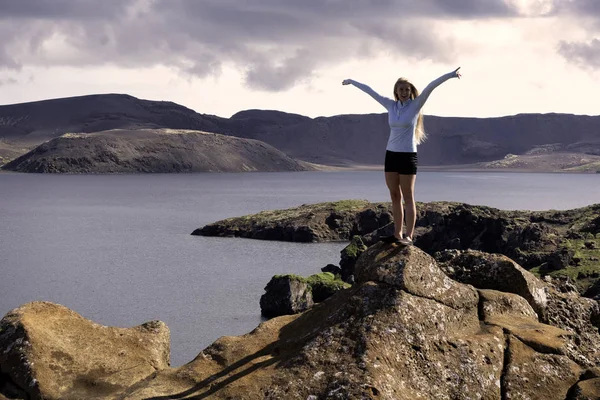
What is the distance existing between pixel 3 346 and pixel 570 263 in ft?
196

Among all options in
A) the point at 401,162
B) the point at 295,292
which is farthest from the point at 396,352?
the point at 295,292

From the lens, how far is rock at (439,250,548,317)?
746 inches

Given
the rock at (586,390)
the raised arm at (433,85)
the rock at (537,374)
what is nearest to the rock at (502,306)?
the rock at (537,374)

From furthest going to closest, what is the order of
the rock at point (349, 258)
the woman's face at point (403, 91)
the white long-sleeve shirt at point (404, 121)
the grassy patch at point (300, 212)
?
the grassy patch at point (300, 212), the rock at point (349, 258), the woman's face at point (403, 91), the white long-sleeve shirt at point (404, 121)

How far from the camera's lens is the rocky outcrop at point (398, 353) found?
1515 cm

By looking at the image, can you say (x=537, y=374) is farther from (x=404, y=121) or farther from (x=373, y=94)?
(x=373, y=94)

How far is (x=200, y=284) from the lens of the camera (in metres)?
91.2

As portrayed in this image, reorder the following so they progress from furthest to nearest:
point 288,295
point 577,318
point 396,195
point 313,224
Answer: point 313,224, point 288,295, point 577,318, point 396,195

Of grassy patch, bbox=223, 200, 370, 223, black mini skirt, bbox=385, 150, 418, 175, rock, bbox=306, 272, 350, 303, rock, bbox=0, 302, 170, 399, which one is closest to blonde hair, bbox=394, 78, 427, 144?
black mini skirt, bbox=385, 150, 418, 175

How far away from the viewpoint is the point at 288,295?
67.5 m

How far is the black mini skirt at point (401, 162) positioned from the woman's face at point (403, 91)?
3.90 feet

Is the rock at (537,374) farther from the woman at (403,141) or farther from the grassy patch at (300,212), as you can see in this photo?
the grassy patch at (300,212)

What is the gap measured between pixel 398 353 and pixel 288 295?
52367 mm

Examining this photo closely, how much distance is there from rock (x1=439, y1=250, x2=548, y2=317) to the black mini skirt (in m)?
2.57
